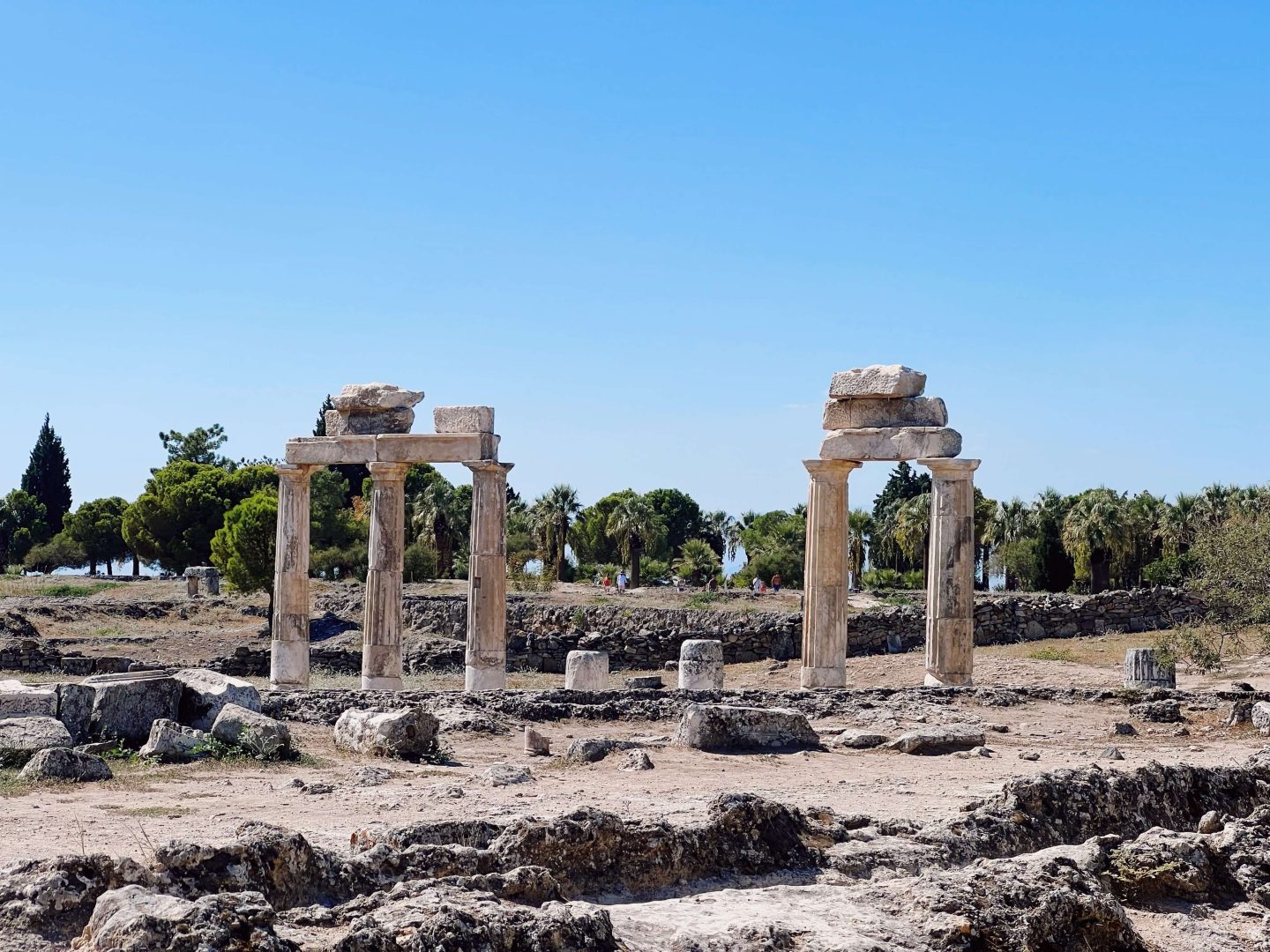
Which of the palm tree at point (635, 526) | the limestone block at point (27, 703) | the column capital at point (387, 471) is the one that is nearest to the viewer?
the limestone block at point (27, 703)

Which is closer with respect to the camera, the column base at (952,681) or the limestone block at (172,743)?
the limestone block at (172,743)

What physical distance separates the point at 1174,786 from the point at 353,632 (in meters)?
35.5

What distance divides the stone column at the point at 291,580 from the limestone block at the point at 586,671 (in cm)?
510

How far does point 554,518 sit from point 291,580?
41.6m

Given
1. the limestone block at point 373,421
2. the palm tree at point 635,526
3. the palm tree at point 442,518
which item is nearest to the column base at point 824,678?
the limestone block at point 373,421

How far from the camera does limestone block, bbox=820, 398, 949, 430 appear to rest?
26172mm

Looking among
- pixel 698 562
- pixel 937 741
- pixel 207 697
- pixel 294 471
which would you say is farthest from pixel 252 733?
A: pixel 698 562

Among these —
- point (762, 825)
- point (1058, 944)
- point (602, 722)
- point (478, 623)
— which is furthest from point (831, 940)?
point (478, 623)

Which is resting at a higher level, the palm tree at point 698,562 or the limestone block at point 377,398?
the limestone block at point 377,398

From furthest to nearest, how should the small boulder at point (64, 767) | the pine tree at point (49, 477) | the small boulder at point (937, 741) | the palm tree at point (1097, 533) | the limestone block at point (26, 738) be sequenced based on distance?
the pine tree at point (49, 477) → the palm tree at point (1097, 533) → the small boulder at point (937, 741) → the limestone block at point (26, 738) → the small boulder at point (64, 767)

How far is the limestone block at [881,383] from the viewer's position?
2612 centimetres

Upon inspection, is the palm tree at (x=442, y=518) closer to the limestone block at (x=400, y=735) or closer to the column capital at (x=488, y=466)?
the column capital at (x=488, y=466)

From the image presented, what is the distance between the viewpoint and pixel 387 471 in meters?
28.0

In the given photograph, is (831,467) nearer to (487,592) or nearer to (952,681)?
(952,681)
